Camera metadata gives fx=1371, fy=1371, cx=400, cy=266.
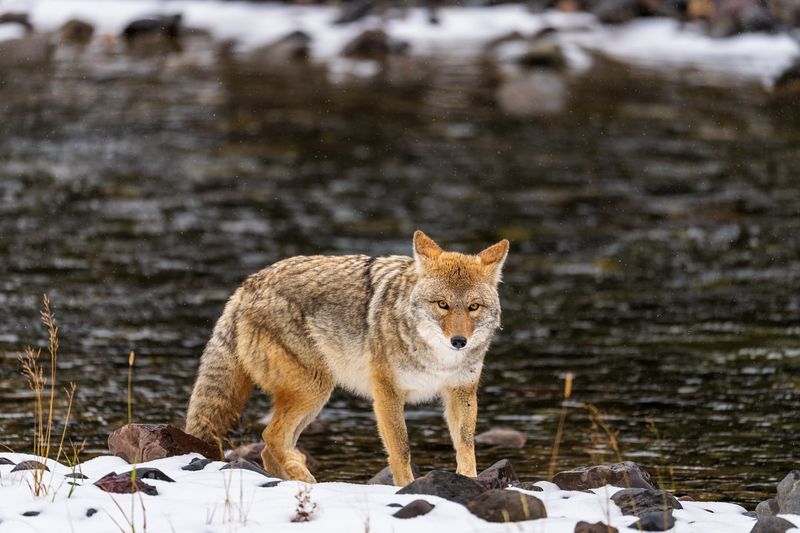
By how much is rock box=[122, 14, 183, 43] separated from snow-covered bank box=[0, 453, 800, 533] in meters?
30.0

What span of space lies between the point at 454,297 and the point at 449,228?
1123 centimetres

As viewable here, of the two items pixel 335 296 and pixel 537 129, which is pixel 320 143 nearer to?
pixel 537 129

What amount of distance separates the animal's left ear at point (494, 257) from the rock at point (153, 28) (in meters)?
29.1

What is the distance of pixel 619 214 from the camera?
20.4 m

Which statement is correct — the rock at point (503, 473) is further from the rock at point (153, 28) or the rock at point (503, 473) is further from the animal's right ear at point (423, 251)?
the rock at point (153, 28)

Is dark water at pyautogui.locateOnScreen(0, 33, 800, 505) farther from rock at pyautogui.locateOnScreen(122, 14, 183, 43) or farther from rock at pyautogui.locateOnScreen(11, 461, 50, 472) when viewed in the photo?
rock at pyautogui.locateOnScreen(122, 14, 183, 43)

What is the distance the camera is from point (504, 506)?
712cm

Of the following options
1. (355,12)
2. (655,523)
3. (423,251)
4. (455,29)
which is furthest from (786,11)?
(655,523)

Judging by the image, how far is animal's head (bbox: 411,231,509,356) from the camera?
27.2 ft

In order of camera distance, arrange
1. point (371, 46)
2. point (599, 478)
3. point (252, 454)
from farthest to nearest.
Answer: point (371, 46) < point (252, 454) < point (599, 478)

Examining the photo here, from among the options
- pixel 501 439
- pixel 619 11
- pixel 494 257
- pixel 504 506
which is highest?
pixel 494 257

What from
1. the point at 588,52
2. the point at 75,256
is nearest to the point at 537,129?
the point at 588,52

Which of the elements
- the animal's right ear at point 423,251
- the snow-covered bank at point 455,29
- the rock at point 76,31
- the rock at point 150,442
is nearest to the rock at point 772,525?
the animal's right ear at point 423,251

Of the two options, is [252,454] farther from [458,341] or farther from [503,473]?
[458,341]
